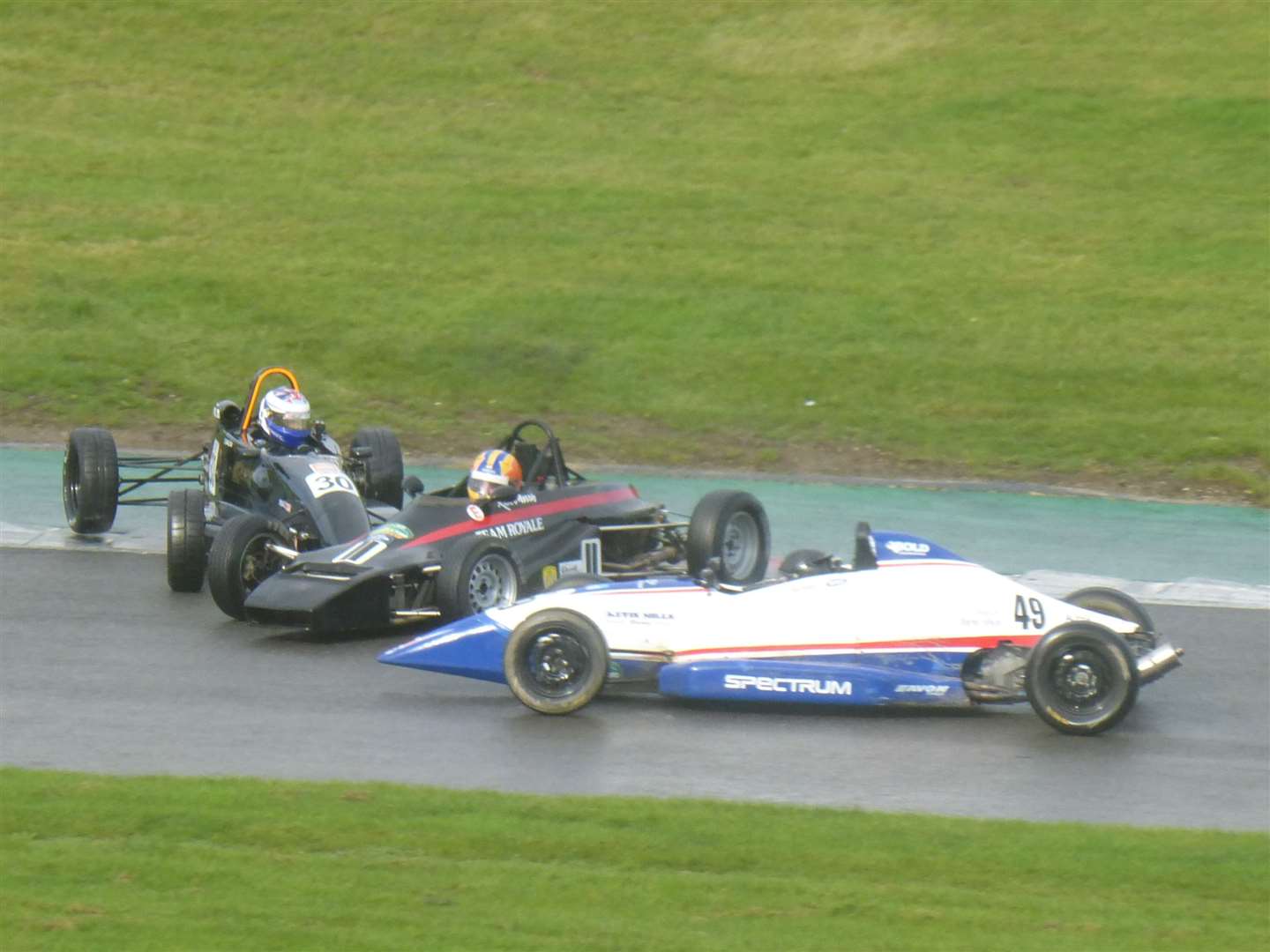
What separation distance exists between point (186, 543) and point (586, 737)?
427 centimetres

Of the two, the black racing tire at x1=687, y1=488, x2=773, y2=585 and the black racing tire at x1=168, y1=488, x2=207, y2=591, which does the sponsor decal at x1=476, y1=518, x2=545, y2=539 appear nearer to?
the black racing tire at x1=687, y1=488, x2=773, y2=585

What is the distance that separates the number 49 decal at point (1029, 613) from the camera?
33.3 ft

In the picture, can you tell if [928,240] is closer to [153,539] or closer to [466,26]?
[466,26]

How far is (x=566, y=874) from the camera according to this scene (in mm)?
7051

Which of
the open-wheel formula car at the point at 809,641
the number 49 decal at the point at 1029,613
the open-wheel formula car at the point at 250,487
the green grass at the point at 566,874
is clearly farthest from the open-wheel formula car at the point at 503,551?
the green grass at the point at 566,874

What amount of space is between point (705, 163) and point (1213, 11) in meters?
10.8

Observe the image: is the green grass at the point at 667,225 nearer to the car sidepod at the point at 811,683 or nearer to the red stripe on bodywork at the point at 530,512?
the red stripe on bodywork at the point at 530,512

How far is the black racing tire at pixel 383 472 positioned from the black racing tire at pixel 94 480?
1.77 metres

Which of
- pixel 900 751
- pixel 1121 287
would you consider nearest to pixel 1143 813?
pixel 900 751

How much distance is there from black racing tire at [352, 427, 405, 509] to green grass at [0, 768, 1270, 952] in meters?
6.32

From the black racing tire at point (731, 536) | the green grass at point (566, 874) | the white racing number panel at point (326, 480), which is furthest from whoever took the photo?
the white racing number panel at point (326, 480)

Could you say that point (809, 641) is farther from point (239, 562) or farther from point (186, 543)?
point (186, 543)

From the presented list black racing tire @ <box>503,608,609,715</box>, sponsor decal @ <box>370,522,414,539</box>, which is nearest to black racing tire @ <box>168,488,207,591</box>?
sponsor decal @ <box>370,522,414,539</box>

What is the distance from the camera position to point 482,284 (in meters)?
24.7
